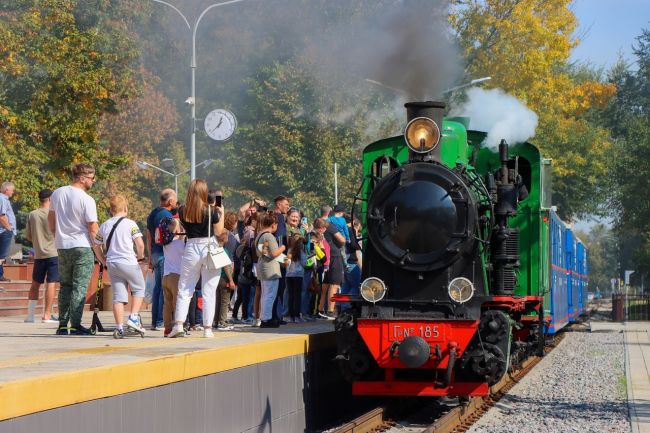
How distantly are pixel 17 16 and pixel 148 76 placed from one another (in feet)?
66.9

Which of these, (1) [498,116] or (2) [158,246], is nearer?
(2) [158,246]

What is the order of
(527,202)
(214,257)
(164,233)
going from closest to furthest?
1. (214,257)
2. (164,233)
3. (527,202)

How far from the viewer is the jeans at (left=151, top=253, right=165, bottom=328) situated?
13.1 meters

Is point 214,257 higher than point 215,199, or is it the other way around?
point 215,199

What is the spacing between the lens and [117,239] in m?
11.2

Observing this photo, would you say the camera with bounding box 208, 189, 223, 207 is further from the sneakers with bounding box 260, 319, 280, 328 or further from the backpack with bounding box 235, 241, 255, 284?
the backpack with bounding box 235, 241, 255, 284

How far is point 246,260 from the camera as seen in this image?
14.4m

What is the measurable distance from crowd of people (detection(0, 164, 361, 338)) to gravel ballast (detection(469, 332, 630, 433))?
2599mm

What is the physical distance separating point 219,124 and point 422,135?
643 inches

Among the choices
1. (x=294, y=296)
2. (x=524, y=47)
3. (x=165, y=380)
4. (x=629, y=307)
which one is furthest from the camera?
(x=629, y=307)

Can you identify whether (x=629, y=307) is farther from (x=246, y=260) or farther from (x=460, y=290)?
(x=460, y=290)

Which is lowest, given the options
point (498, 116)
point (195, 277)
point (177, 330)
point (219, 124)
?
point (177, 330)

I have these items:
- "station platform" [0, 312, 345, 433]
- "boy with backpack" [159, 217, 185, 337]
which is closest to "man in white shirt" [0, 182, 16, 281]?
"station platform" [0, 312, 345, 433]

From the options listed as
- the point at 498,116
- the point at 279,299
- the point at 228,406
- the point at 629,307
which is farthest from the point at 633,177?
the point at 228,406
